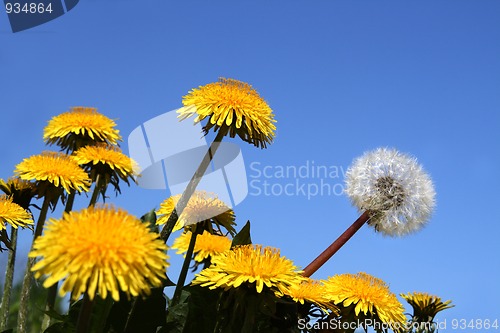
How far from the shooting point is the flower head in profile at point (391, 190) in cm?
411

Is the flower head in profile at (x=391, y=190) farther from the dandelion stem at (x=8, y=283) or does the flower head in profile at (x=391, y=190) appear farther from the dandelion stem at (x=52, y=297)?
the dandelion stem at (x=8, y=283)

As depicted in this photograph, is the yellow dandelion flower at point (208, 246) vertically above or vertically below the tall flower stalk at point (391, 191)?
below

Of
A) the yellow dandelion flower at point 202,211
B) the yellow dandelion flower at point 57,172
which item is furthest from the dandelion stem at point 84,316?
the yellow dandelion flower at point 57,172

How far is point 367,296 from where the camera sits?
290cm

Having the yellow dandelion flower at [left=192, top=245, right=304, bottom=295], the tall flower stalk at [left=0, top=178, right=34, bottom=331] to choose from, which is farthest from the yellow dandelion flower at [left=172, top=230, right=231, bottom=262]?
the yellow dandelion flower at [left=192, top=245, right=304, bottom=295]

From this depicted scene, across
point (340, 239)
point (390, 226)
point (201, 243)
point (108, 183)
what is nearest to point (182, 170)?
point (108, 183)

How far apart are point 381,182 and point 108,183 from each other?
1.88 meters

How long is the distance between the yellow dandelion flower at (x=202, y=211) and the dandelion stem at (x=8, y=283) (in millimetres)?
797

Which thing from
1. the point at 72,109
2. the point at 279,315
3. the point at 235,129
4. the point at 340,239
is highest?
the point at 72,109

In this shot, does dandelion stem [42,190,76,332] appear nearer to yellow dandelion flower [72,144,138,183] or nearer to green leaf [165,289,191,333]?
yellow dandelion flower [72,144,138,183]

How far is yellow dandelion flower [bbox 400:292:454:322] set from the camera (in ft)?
12.2

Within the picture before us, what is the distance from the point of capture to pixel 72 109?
3875mm

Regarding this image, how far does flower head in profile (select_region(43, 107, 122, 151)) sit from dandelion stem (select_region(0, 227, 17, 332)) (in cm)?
65

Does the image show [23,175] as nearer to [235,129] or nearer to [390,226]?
[235,129]
